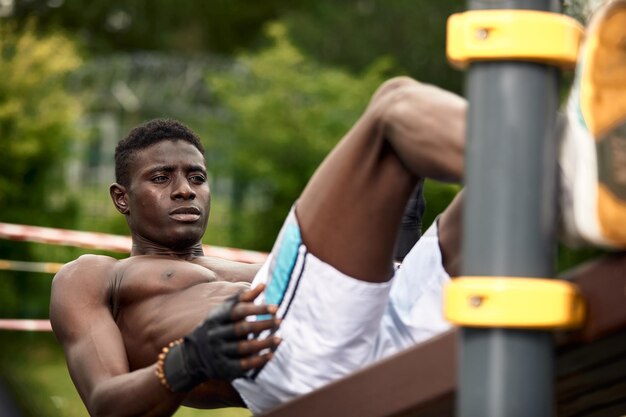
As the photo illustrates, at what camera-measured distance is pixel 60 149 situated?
12312 mm

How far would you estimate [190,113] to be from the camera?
54.5 feet

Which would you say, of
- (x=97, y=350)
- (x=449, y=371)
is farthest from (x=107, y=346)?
(x=449, y=371)

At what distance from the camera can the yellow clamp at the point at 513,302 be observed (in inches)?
62.4

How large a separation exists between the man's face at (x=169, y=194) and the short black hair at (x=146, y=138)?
2 cm

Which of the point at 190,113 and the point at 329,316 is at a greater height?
the point at 190,113

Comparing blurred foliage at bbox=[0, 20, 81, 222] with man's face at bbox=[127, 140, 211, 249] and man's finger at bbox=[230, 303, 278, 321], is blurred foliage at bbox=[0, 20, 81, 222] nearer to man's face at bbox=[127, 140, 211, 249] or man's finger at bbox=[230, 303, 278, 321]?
man's face at bbox=[127, 140, 211, 249]

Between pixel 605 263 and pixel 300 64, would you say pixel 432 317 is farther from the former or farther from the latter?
pixel 300 64

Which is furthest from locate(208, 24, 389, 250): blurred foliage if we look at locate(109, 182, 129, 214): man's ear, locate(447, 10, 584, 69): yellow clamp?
locate(447, 10, 584, 69): yellow clamp

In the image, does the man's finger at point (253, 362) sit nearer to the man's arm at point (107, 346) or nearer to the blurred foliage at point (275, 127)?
the man's arm at point (107, 346)

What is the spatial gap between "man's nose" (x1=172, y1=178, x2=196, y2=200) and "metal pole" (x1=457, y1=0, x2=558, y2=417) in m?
1.66

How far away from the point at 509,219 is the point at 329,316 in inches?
32.4

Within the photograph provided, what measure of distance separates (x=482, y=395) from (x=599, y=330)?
0.23 m

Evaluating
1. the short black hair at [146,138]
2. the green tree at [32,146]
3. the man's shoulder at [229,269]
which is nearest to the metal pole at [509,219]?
the man's shoulder at [229,269]

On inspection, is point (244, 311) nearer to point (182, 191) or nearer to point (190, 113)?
point (182, 191)
